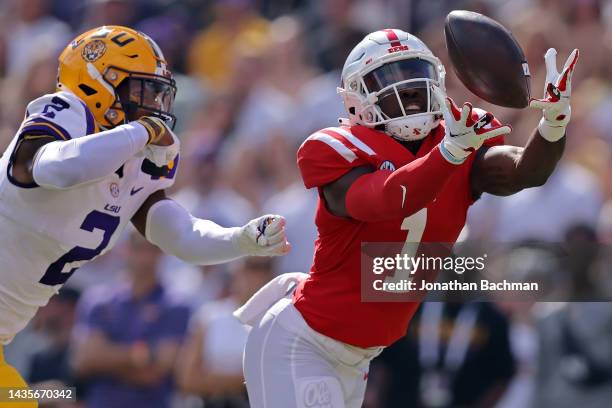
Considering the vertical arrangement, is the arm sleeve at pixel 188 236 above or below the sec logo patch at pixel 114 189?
below

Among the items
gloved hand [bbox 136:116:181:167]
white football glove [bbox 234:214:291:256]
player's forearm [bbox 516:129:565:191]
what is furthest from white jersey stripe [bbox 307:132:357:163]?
gloved hand [bbox 136:116:181:167]

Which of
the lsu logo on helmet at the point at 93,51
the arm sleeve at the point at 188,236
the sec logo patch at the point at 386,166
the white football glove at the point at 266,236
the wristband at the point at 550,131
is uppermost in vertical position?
the lsu logo on helmet at the point at 93,51

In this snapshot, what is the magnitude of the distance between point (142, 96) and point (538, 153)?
1.68m

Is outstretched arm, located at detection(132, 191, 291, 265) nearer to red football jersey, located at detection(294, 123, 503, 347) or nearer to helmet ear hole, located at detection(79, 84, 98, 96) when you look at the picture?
red football jersey, located at detection(294, 123, 503, 347)

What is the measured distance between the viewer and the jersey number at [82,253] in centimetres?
522

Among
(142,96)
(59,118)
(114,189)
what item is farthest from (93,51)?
(114,189)

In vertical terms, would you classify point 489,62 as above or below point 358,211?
above

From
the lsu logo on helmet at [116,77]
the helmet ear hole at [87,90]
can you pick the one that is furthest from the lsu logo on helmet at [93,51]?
the helmet ear hole at [87,90]

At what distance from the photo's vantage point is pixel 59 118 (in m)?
5.07

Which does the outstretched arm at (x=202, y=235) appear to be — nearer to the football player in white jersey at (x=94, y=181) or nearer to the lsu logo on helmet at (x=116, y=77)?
the football player in white jersey at (x=94, y=181)

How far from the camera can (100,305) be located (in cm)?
774

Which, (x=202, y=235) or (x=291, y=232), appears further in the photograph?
(x=291, y=232)

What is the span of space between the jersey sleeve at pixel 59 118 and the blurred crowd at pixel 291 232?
7.75ft

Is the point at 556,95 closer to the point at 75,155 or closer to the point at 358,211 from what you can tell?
the point at 358,211
